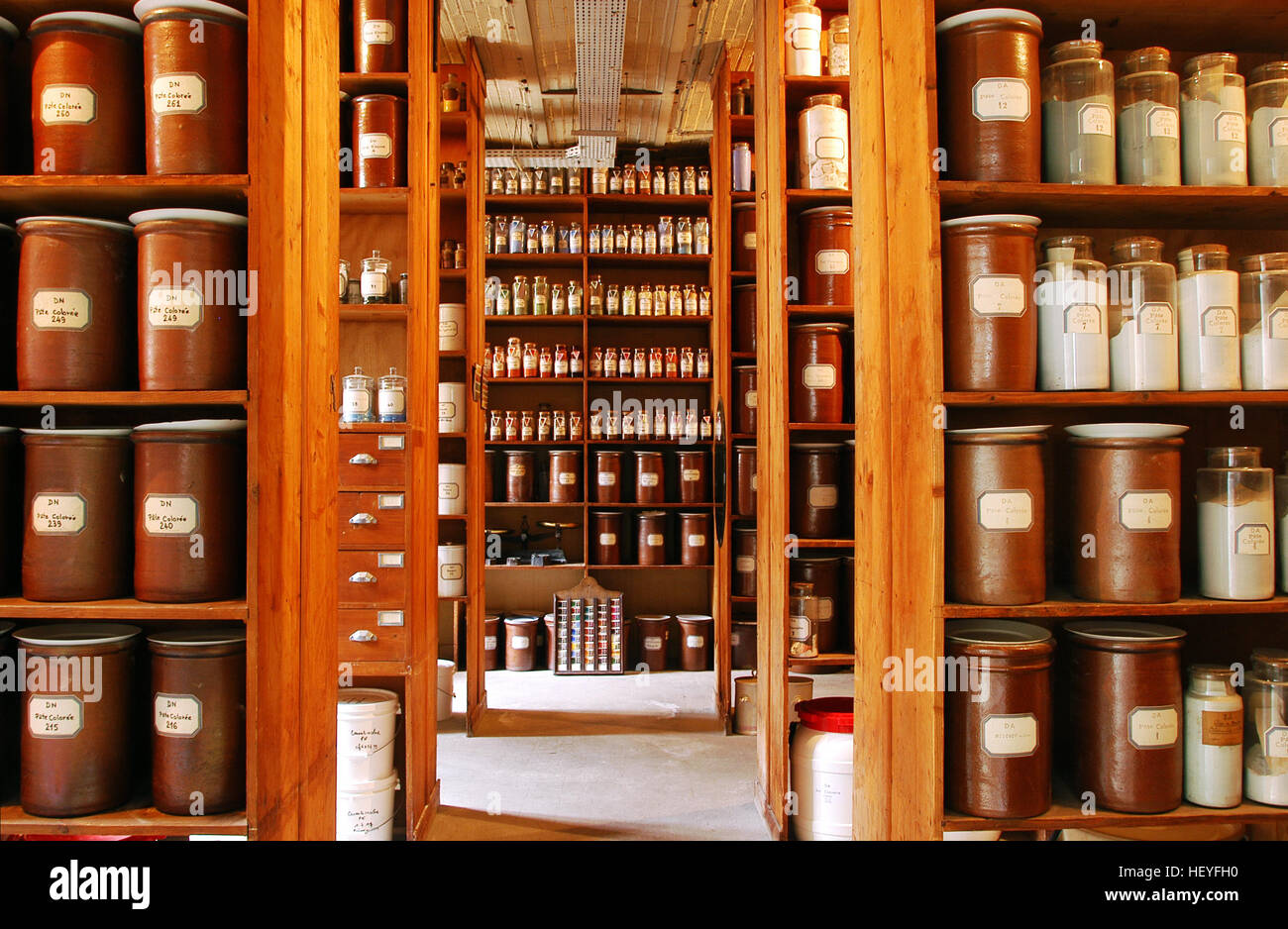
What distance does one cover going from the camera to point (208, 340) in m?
1.63

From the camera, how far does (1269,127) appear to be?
189 cm

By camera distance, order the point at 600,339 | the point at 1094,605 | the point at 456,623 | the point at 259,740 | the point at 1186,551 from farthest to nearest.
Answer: the point at 600,339 < the point at 456,623 < the point at 1186,551 < the point at 1094,605 < the point at 259,740

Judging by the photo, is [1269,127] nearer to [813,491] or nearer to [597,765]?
[813,491]

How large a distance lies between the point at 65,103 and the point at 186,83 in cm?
25

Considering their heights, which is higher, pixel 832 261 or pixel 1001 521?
pixel 832 261

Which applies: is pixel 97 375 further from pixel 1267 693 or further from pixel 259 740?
pixel 1267 693

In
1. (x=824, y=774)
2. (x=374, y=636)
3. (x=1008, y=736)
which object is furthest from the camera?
(x=374, y=636)

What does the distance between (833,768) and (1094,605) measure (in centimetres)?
118

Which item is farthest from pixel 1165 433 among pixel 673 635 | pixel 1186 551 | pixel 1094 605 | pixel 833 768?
pixel 673 635

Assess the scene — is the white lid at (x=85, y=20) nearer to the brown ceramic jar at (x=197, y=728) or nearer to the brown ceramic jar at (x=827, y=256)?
the brown ceramic jar at (x=197, y=728)

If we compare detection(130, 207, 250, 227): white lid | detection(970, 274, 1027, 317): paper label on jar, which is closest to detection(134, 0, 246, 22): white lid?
detection(130, 207, 250, 227): white lid

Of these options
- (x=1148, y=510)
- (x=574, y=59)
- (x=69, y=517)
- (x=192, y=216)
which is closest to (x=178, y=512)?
(x=69, y=517)

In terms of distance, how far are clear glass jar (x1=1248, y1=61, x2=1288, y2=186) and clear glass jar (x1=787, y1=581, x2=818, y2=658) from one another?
1784mm

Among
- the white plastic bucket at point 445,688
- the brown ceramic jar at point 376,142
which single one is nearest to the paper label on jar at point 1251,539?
the brown ceramic jar at point 376,142
